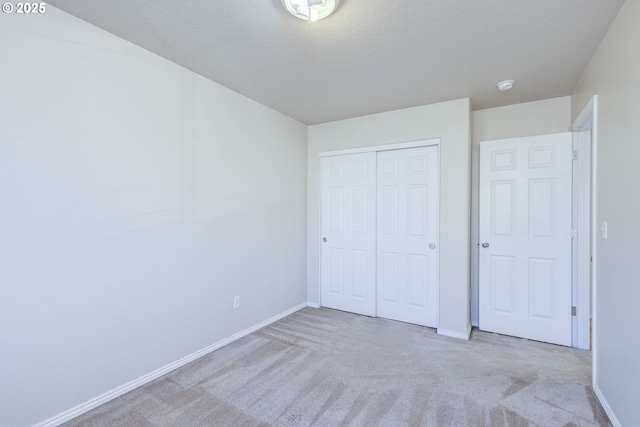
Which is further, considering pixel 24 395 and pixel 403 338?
pixel 403 338

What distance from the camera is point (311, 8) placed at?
5.35 feet

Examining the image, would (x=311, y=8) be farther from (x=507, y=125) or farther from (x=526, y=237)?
(x=526, y=237)

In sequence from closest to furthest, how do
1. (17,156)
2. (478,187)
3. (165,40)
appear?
(17,156) → (165,40) → (478,187)

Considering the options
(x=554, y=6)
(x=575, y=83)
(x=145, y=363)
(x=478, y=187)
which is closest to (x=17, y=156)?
(x=145, y=363)

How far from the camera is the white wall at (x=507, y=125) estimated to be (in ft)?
9.58

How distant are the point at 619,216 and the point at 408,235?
1807mm

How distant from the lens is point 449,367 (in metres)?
2.34

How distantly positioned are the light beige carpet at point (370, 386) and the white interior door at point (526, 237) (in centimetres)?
23

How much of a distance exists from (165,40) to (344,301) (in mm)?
3176

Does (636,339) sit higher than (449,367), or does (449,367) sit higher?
(636,339)

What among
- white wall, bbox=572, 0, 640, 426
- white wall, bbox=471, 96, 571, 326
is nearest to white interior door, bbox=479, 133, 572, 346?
white wall, bbox=471, 96, 571, 326

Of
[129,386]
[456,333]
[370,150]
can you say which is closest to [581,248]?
[456,333]

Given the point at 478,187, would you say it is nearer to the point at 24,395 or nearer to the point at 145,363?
the point at 145,363

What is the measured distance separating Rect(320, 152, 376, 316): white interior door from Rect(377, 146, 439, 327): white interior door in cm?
12
